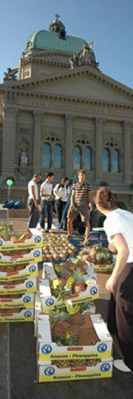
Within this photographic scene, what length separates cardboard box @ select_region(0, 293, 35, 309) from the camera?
13.2ft

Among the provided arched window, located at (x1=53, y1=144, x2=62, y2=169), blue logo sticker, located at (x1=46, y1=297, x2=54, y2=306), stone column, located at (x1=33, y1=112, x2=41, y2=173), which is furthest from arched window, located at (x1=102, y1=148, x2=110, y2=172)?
blue logo sticker, located at (x1=46, y1=297, x2=54, y2=306)

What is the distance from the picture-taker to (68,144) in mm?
34656

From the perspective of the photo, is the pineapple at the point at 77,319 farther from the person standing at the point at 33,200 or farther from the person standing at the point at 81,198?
the person standing at the point at 33,200

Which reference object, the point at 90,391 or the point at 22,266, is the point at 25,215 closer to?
the point at 22,266

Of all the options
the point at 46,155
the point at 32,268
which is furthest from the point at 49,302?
the point at 46,155

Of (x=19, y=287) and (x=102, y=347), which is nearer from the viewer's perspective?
(x=102, y=347)

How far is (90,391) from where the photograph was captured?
2779mm

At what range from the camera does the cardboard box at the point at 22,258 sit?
172 inches

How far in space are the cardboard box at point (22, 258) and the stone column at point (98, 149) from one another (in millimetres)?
30890

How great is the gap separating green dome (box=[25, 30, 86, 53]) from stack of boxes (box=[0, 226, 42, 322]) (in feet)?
163

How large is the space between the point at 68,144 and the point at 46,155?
2.63 m

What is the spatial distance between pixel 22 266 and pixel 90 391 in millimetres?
2019

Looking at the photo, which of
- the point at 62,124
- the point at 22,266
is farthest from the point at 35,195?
the point at 62,124

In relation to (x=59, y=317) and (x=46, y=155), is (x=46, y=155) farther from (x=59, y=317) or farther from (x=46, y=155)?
(x=59, y=317)
